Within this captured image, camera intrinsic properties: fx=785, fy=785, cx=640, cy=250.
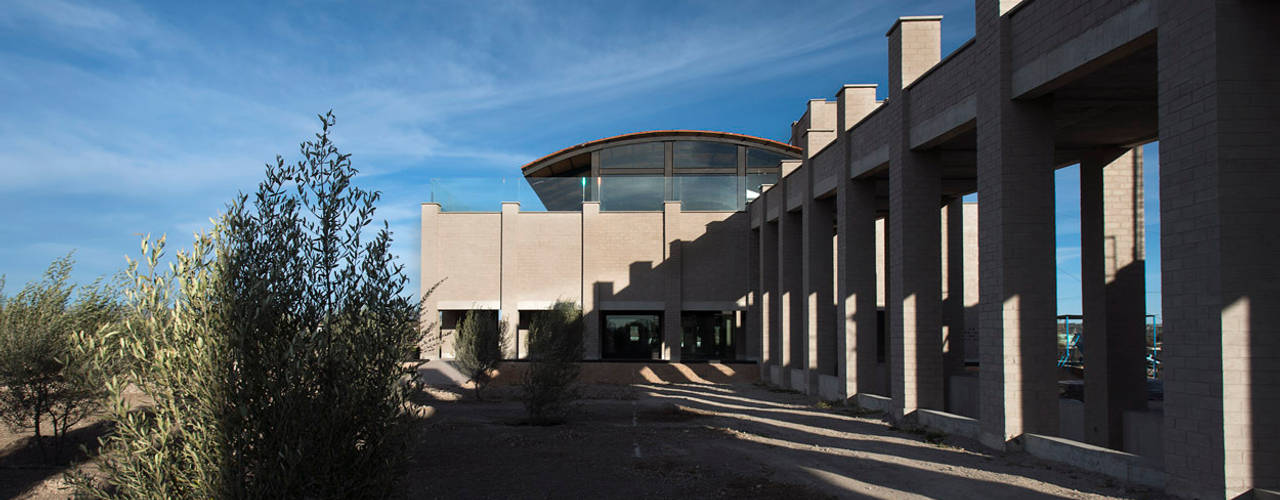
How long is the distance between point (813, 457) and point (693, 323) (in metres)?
23.5

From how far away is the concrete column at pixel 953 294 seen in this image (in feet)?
78.9

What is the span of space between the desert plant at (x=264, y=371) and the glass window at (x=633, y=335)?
30413mm

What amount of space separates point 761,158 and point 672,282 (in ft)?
38.4

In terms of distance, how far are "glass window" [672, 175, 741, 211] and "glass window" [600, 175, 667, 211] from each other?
81cm

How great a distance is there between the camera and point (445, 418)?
1789cm

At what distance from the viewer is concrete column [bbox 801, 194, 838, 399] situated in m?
23.1

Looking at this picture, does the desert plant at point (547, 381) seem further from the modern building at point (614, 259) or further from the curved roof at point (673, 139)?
the curved roof at point (673, 139)

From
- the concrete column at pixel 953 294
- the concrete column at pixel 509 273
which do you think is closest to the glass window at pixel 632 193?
the concrete column at pixel 509 273

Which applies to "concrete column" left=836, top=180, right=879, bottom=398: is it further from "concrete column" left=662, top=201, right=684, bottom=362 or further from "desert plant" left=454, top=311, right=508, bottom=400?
"concrete column" left=662, top=201, right=684, bottom=362

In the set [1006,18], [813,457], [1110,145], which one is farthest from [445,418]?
[1110,145]

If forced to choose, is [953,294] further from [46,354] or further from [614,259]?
[46,354]

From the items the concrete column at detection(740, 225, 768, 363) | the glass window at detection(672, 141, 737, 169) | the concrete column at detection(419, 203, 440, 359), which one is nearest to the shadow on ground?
the concrete column at detection(419, 203, 440, 359)

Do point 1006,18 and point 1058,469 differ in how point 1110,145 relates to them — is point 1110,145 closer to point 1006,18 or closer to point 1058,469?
point 1006,18

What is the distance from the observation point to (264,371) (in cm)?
510
